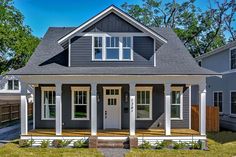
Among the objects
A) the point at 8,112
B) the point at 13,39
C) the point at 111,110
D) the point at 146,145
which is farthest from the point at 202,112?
the point at 13,39

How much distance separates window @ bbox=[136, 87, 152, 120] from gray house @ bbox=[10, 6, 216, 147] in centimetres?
6

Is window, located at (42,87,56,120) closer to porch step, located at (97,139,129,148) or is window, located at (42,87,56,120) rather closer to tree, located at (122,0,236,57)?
porch step, located at (97,139,129,148)

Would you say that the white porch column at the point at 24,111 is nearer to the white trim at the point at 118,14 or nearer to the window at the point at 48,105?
the window at the point at 48,105

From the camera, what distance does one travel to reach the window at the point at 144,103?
60.0 feet

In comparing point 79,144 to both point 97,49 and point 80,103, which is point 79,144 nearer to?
point 80,103

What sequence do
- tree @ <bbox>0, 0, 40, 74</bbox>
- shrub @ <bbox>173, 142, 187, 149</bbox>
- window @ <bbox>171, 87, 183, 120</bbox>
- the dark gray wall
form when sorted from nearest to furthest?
shrub @ <bbox>173, 142, 187, 149</bbox>
the dark gray wall
window @ <bbox>171, 87, 183, 120</bbox>
tree @ <bbox>0, 0, 40, 74</bbox>

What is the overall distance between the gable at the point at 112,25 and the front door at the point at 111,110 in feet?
11.9

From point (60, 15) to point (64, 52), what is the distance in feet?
47.5

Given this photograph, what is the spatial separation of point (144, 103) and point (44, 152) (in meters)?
7.23

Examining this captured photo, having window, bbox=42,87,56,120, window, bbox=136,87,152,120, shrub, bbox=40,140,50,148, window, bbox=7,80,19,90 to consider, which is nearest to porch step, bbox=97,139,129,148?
shrub, bbox=40,140,50,148

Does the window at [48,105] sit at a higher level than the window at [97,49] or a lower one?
lower

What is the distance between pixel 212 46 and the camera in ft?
132

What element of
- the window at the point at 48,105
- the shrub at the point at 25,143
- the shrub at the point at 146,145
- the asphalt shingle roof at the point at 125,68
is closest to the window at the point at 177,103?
the asphalt shingle roof at the point at 125,68

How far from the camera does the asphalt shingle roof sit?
15484 mm
